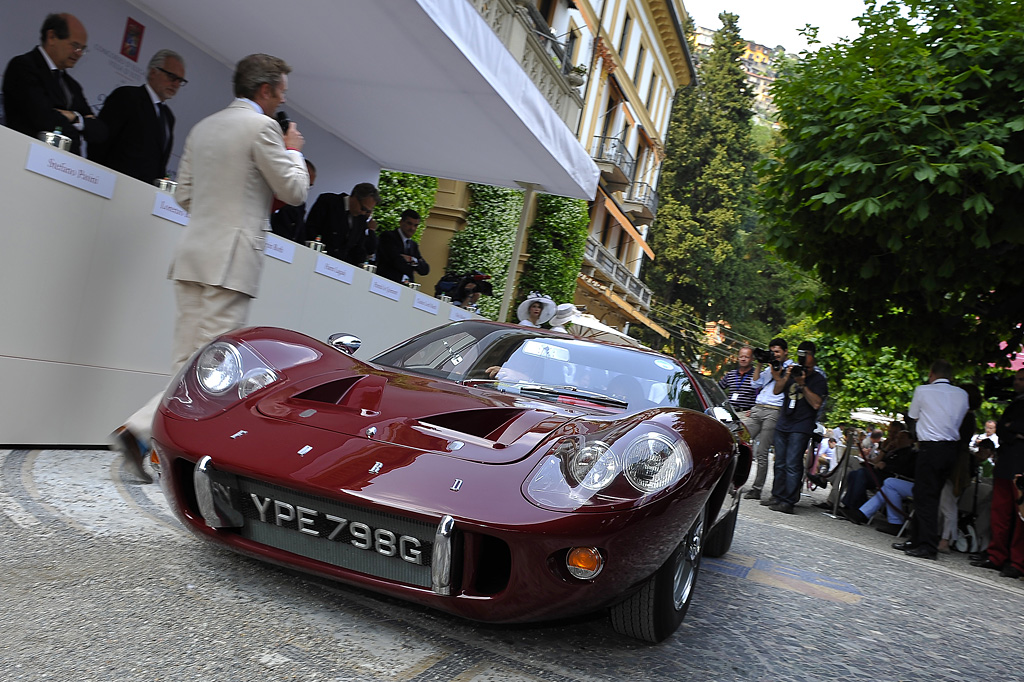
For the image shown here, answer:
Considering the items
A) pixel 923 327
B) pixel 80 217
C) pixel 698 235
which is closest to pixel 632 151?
pixel 698 235

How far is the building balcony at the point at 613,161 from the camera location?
1198 inches

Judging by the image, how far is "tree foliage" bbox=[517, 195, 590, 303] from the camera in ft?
73.0

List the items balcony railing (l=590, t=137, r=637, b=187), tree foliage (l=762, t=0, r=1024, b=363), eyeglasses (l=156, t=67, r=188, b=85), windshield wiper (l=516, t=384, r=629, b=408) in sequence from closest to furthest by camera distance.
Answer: windshield wiper (l=516, t=384, r=629, b=408) → eyeglasses (l=156, t=67, r=188, b=85) → tree foliage (l=762, t=0, r=1024, b=363) → balcony railing (l=590, t=137, r=637, b=187)

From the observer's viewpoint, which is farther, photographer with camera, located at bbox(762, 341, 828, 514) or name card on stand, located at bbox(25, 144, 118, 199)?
photographer with camera, located at bbox(762, 341, 828, 514)

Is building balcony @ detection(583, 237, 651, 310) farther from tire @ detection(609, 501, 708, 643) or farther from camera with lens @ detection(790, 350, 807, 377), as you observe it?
tire @ detection(609, 501, 708, 643)

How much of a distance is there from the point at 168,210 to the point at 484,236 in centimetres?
1223

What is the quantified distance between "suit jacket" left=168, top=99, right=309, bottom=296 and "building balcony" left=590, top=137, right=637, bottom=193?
25.6 metres

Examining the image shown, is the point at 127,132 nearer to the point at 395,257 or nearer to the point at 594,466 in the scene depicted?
the point at 395,257

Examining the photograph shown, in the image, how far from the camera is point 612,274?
1426 inches

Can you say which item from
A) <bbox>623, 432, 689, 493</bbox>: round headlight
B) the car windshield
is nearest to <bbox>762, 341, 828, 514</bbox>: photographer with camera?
the car windshield

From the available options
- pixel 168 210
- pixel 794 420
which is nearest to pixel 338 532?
pixel 168 210

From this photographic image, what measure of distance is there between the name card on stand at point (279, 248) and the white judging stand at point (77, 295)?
2.44 ft

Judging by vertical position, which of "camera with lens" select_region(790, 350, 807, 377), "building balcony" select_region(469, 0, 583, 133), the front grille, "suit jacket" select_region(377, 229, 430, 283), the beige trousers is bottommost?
the front grille

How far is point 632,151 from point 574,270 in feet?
47.1
